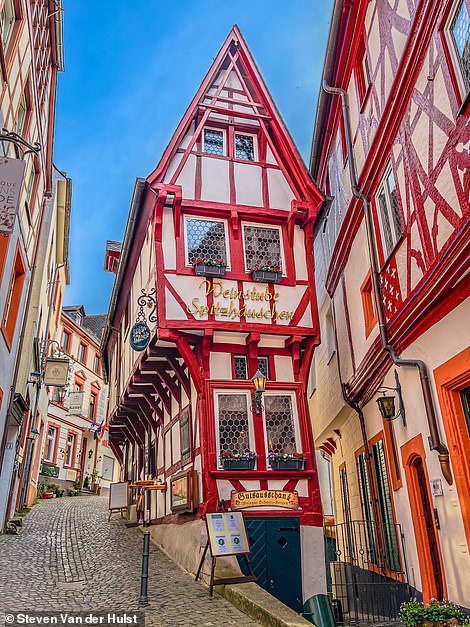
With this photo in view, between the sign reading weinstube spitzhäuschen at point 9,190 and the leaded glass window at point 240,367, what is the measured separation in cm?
547

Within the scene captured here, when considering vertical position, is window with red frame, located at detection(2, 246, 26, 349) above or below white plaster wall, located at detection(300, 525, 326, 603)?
above

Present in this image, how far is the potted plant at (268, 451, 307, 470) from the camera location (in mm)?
10234

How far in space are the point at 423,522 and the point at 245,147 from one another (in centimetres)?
939

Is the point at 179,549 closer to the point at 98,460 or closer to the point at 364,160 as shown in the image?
the point at 364,160

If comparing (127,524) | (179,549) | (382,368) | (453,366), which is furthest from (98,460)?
(453,366)

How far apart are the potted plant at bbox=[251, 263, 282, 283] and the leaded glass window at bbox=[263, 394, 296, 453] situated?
8.23 feet

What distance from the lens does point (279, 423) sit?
10812 mm

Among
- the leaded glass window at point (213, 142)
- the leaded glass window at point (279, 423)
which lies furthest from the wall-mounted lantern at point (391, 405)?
the leaded glass window at point (213, 142)

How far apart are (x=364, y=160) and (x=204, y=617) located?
28.5ft

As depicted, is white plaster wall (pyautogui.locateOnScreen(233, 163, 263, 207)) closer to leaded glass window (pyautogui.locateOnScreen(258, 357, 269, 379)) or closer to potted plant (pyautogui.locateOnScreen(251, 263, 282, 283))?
potted plant (pyautogui.locateOnScreen(251, 263, 282, 283))

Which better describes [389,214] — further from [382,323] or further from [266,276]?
[266,276]

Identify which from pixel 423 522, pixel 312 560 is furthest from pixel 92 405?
pixel 423 522

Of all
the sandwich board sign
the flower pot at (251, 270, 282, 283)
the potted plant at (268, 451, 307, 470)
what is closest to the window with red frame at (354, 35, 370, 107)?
the flower pot at (251, 270, 282, 283)

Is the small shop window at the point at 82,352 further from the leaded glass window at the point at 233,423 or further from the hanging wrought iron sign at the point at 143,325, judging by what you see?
the leaded glass window at the point at 233,423
